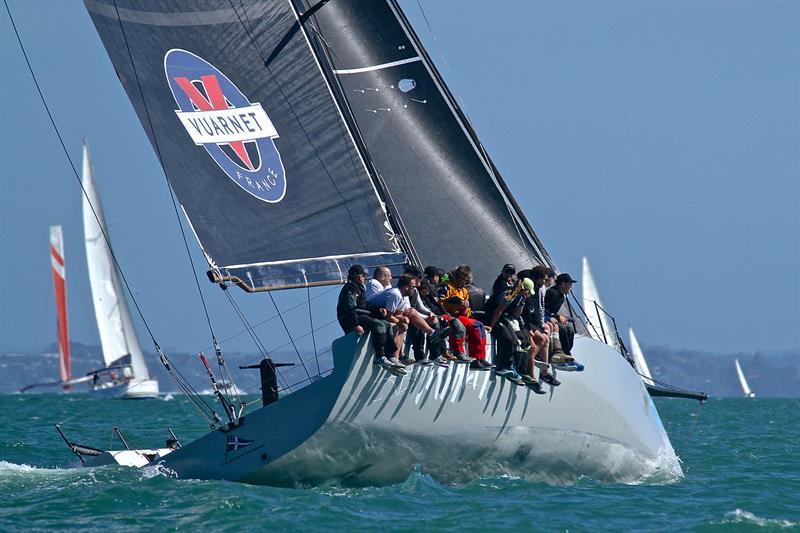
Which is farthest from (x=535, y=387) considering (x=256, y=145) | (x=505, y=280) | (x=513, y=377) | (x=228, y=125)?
(x=228, y=125)

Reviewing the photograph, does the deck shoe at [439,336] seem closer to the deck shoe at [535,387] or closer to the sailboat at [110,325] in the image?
the deck shoe at [535,387]

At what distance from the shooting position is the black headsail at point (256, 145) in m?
15.4

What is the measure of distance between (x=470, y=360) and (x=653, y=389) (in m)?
5.05

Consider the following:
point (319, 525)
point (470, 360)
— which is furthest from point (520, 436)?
point (319, 525)

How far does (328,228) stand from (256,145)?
1.21m

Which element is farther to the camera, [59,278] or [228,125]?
[59,278]

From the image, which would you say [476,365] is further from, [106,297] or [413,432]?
[106,297]

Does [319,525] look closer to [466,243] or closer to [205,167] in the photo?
[205,167]

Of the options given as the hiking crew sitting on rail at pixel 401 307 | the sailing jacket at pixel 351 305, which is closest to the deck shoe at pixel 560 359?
the hiking crew sitting on rail at pixel 401 307

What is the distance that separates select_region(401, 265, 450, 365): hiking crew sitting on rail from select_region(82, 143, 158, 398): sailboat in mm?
39803

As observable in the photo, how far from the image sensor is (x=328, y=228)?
15.5m

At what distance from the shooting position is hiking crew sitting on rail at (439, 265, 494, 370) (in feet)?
45.9

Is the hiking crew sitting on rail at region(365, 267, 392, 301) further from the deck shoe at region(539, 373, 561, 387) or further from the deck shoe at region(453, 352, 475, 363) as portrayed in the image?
the deck shoe at region(539, 373, 561, 387)

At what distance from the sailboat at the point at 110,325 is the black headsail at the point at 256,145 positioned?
1476 inches
